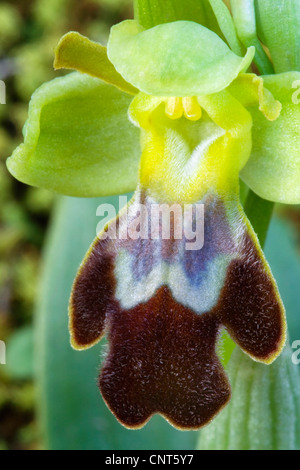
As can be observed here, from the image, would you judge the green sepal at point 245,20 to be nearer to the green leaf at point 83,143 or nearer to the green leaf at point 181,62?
the green leaf at point 181,62

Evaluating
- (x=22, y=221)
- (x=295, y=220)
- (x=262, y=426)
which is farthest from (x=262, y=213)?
(x=295, y=220)

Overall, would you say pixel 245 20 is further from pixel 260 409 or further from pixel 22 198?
pixel 22 198

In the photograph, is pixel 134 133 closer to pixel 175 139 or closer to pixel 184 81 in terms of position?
pixel 175 139

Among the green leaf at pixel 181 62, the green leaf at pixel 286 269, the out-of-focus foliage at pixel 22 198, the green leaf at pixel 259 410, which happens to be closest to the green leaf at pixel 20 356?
the out-of-focus foliage at pixel 22 198

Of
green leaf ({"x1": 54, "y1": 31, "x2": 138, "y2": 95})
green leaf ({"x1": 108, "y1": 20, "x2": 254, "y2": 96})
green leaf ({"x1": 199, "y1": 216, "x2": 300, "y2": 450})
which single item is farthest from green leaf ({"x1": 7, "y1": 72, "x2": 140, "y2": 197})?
green leaf ({"x1": 199, "y1": 216, "x2": 300, "y2": 450})

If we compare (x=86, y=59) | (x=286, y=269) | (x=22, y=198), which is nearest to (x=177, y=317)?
(x=86, y=59)

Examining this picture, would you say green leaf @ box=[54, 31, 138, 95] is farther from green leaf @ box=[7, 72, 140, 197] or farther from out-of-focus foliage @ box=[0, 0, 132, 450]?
out-of-focus foliage @ box=[0, 0, 132, 450]
